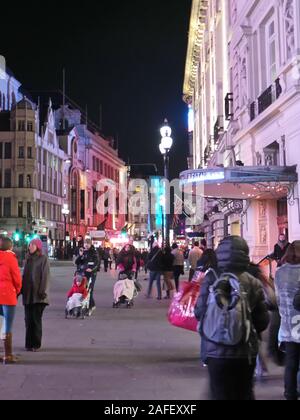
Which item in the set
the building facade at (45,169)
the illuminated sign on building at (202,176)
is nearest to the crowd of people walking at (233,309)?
the illuminated sign on building at (202,176)

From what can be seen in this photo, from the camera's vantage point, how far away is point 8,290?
8.25 m

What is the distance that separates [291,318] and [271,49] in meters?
16.0

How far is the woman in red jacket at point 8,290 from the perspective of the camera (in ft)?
27.0

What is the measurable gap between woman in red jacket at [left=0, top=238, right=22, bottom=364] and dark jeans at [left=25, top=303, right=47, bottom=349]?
2.77 feet

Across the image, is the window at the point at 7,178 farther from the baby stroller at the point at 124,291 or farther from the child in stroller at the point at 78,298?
the child in stroller at the point at 78,298

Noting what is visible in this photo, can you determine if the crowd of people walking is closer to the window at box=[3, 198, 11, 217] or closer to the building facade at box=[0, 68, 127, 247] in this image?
the building facade at box=[0, 68, 127, 247]

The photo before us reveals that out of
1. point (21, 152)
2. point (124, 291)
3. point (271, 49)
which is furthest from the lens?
point (21, 152)

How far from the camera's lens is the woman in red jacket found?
8.22 meters

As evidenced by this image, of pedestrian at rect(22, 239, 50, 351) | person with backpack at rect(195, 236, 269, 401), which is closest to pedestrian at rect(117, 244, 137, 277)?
pedestrian at rect(22, 239, 50, 351)

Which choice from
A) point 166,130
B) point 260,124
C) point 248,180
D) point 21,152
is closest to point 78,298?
point 248,180

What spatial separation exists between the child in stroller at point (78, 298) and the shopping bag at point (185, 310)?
508 centimetres

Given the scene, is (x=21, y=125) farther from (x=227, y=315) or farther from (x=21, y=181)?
(x=227, y=315)
